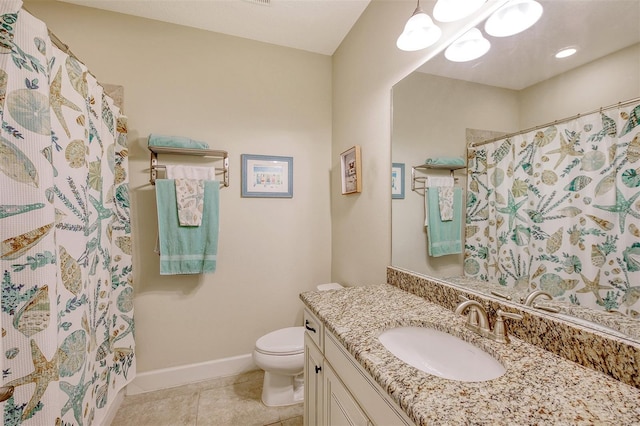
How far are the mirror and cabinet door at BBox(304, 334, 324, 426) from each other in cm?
64

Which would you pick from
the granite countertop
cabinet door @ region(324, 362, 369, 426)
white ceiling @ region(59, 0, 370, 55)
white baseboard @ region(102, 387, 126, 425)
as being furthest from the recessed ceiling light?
white baseboard @ region(102, 387, 126, 425)

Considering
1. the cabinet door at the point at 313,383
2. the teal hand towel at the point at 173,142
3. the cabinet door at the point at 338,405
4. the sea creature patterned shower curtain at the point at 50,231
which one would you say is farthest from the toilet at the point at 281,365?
the teal hand towel at the point at 173,142

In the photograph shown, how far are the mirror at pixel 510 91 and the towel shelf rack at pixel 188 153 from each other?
1.21 m

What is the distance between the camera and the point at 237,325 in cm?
200

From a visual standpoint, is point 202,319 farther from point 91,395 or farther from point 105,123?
point 105,123

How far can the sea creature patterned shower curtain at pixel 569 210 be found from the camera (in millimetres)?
644

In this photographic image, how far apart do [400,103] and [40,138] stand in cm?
149

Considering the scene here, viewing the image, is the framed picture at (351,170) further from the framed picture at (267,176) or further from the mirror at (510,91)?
the framed picture at (267,176)

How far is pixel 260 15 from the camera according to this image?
5.81 feet

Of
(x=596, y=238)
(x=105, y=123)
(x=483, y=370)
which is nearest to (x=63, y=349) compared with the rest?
(x=105, y=123)

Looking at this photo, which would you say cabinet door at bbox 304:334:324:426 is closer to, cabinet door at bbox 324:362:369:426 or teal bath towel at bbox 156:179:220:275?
cabinet door at bbox 324:362:369:426

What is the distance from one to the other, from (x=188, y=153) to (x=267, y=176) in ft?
1.90

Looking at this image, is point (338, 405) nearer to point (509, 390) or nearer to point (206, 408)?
point (509, 390)

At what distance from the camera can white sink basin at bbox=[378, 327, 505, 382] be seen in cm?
77
